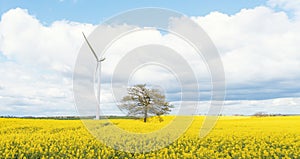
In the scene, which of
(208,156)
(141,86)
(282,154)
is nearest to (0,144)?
(208,156)

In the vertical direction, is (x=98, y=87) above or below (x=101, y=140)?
above

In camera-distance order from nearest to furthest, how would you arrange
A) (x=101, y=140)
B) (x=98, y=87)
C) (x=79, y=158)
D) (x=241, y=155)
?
(x=79, y=158) → (x=241, y=155) → (x=101, y=140) → (x=98, y=87)

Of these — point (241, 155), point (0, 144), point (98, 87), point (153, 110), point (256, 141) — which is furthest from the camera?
point (153, 110)

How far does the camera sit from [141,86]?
1038 inches

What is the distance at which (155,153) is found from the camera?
1084 centimetres

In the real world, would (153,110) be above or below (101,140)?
above

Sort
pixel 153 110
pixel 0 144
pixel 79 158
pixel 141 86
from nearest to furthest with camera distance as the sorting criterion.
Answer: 1. pixel 79 158
2. pixel 0 144
3. pixel 141 86
4. pixel 153 110

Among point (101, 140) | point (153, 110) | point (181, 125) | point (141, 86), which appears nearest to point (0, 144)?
point (101, 140)

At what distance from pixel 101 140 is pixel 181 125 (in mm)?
7893

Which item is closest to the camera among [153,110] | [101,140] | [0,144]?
[0,144]

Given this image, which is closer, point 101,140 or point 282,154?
point 282,154

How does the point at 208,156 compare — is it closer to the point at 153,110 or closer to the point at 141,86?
the point at 141,86

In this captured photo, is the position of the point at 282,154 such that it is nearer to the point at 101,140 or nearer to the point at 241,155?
the point at 241,155

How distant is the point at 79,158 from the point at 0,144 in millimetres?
3942
